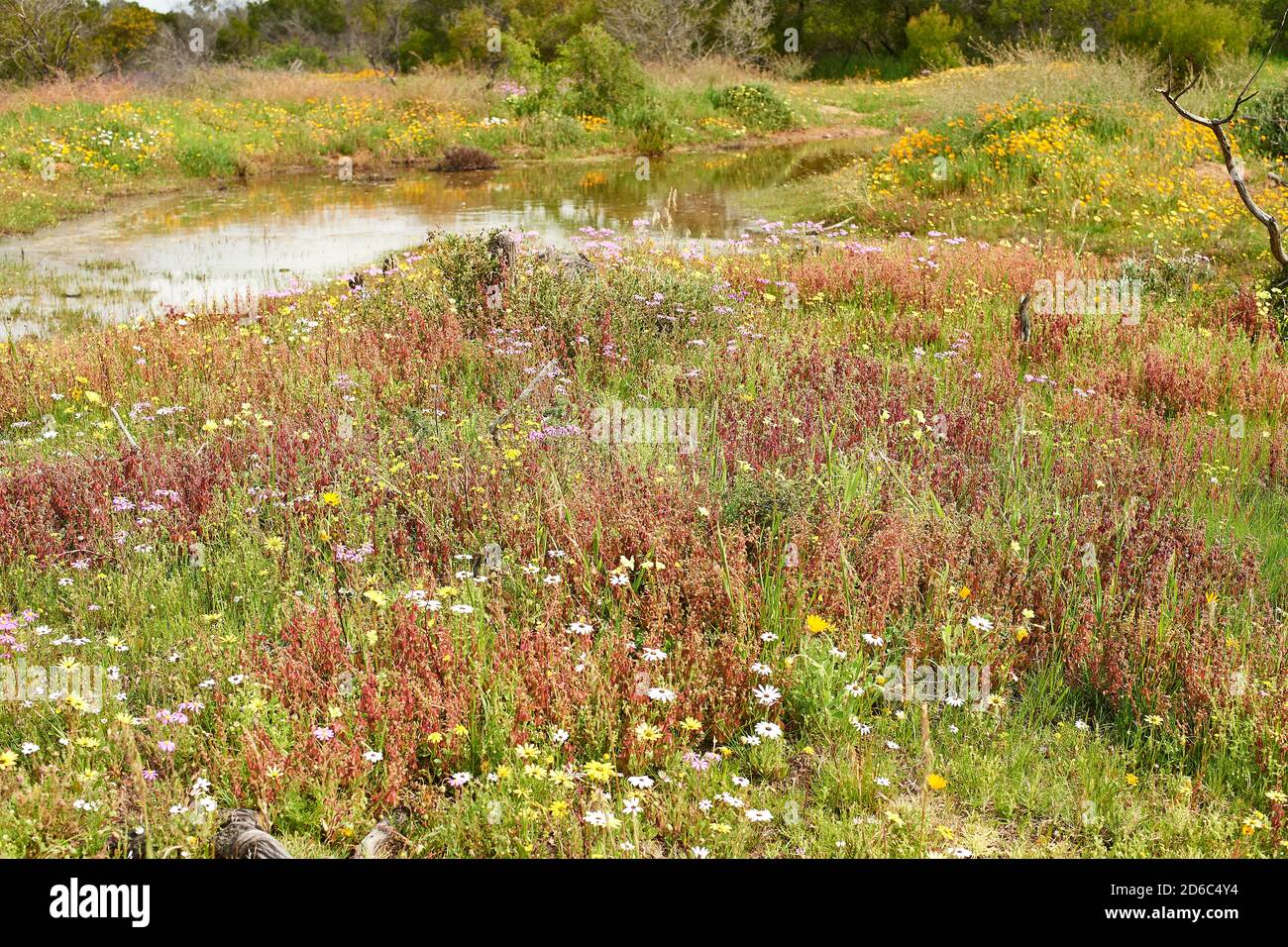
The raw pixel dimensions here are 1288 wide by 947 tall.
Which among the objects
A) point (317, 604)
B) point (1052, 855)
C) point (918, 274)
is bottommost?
point (1052, 855)

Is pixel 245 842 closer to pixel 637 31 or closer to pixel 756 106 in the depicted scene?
pixel 756 106

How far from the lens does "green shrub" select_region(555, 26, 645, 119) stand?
28578mm

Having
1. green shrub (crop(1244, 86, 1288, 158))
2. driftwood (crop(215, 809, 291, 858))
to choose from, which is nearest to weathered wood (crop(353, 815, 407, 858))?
driftwood (crop(215, 809, 291, 858))

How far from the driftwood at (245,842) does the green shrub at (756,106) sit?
96.9 feet

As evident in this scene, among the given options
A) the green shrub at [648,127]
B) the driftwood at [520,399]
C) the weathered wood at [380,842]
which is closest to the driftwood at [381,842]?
the weathered wood at [380,842]

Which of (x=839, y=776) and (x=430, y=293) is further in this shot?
(x=430, y=293)

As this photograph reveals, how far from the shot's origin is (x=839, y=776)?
11.3ft

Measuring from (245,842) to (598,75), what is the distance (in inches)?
1118

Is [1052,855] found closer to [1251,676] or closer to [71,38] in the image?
[1251,676]

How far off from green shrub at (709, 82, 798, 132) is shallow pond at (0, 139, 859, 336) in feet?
17.2

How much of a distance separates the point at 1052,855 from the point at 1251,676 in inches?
50.2
